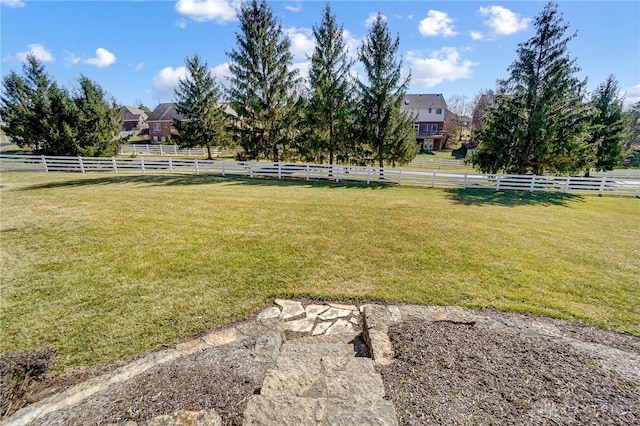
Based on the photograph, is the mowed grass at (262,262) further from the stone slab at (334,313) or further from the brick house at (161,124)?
the brick house at (161,124)

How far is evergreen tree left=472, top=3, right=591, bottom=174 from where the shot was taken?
43.9 ft

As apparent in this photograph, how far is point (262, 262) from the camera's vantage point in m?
5.27

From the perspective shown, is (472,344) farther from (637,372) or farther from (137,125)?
(137,125)

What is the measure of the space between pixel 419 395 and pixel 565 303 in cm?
337

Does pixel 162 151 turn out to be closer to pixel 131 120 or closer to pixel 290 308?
pixel 131 120

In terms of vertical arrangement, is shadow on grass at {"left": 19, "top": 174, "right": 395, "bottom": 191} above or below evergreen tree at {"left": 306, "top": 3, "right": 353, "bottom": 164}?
below

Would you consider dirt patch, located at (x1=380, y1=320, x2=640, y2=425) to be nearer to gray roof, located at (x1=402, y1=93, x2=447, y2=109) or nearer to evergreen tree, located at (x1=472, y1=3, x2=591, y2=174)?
evergreen tree, located at (x1=472, y1=3, x2=591, y2=174)

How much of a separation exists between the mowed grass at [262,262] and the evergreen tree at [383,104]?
7.84 metres

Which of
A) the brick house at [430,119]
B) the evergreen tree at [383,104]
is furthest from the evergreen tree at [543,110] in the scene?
the brick house at [430,119]

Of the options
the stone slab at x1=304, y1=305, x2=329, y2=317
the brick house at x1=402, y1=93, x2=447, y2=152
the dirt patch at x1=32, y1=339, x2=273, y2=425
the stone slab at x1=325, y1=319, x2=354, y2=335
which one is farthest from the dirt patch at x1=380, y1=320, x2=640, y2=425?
the brick house at x1=402, y1=93, x2=447, y2=152

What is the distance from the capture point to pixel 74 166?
17.4 metres

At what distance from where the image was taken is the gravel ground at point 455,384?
195 centimetres

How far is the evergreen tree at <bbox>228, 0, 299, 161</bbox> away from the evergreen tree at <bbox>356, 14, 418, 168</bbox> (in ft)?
14.8

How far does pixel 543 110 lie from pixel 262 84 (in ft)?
49.6
